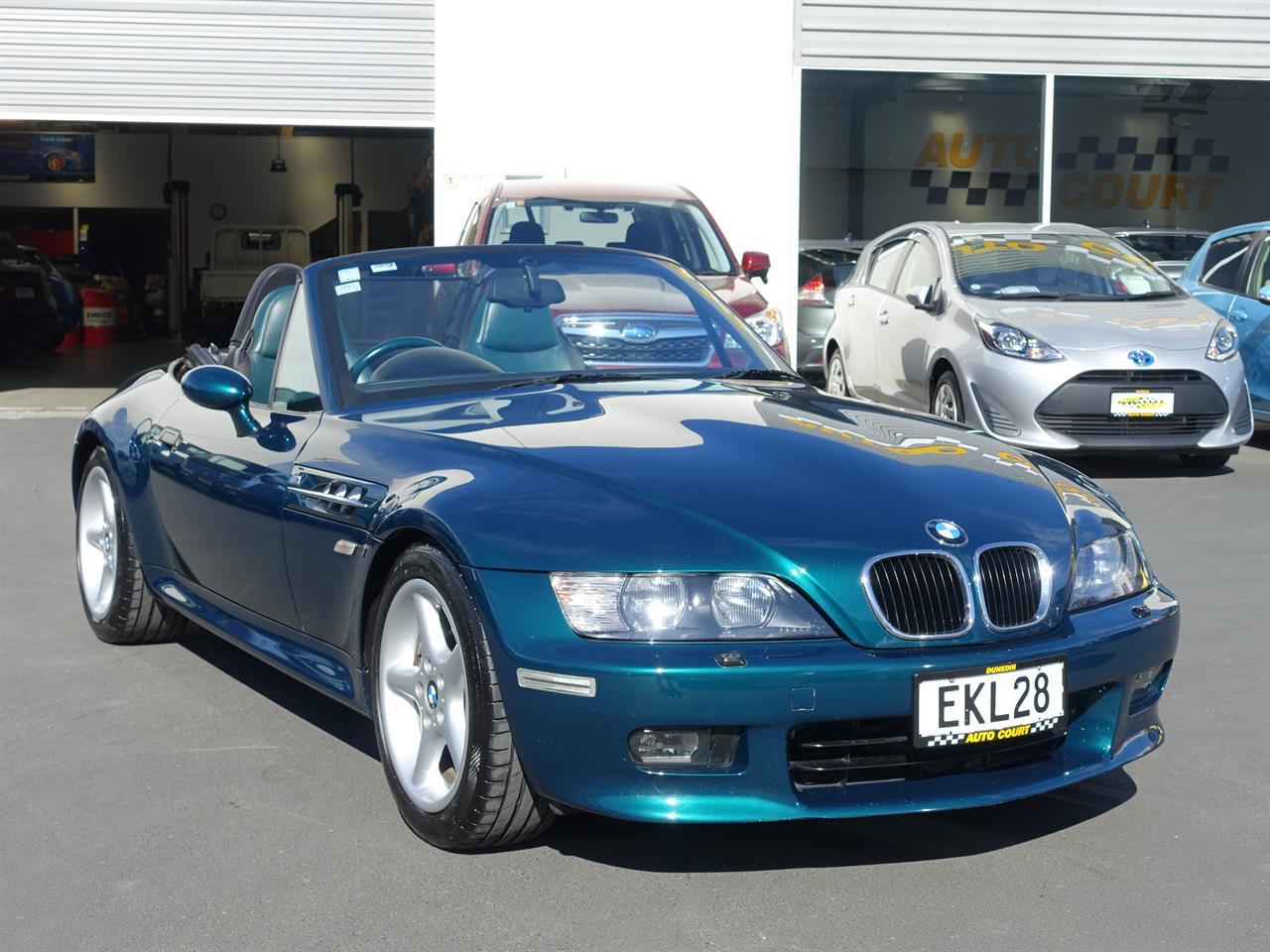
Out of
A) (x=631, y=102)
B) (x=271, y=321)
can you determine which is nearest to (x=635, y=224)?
(x=631, y=102)

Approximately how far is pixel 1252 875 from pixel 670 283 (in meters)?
2.45

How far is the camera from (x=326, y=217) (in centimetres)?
3319

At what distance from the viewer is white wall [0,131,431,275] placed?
109ft

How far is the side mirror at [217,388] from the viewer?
423 centimetres

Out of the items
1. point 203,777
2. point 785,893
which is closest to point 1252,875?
point 785,893

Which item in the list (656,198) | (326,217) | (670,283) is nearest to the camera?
(670,283)

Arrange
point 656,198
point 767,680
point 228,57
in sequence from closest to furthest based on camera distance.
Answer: point 767,680 < point 656,198 < point 228,57

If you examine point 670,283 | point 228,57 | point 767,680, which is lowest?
point 767,680

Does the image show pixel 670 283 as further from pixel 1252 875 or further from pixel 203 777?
pixel 1252 875

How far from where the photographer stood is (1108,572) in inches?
135

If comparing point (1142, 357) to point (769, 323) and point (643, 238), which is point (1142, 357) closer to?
point (769, 323)

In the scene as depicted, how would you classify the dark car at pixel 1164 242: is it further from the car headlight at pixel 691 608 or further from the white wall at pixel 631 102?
the car headlight at pixel 691 608

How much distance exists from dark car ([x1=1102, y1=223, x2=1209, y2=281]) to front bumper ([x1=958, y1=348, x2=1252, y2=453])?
635cm

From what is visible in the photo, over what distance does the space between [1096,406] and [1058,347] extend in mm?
386
